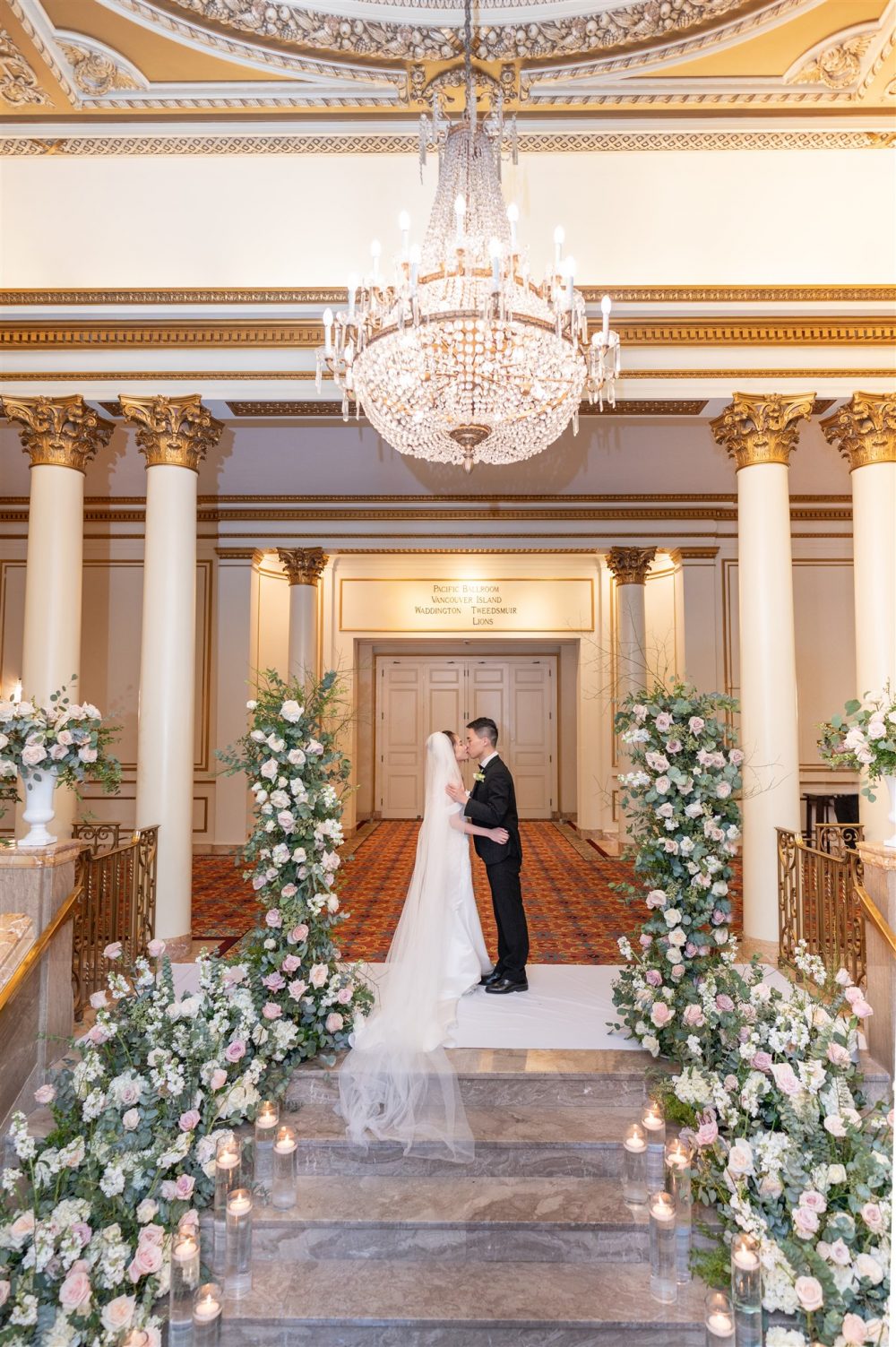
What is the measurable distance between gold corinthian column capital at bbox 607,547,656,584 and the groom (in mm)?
7003

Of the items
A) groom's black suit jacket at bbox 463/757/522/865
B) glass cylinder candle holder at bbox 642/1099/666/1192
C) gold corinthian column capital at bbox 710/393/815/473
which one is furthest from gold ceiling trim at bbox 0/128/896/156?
glass cylinder candle holder at bbox 642/1099/666/1192

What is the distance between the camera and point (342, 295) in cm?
604

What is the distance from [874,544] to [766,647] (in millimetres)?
1115

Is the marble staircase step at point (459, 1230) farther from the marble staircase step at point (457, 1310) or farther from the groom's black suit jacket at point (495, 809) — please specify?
the groom's black suit jacket at point (495, 809)

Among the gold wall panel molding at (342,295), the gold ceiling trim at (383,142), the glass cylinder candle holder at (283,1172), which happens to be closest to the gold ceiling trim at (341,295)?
the gold wall panel molding at (342,295)

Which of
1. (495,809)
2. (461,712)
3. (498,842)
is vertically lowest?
(498,842)

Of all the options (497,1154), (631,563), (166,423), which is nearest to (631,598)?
(631,563)

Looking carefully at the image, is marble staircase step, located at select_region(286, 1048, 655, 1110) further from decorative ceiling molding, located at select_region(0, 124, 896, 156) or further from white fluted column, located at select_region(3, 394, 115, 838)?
decorative ceiling molding, located at select_region(0, 124, 896, 156)

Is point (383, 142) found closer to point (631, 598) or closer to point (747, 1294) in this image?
point (631, 598)

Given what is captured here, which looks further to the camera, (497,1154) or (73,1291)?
(497,1154)

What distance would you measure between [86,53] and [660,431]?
585 centimetres

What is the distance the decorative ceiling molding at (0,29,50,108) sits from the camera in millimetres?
5250

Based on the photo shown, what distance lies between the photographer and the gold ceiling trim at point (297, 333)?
6.14 meters

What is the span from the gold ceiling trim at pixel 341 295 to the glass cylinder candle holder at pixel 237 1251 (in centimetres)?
557
